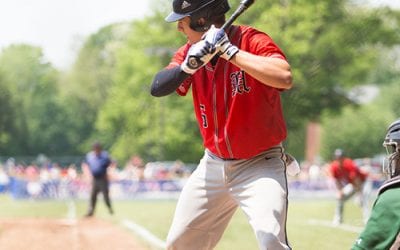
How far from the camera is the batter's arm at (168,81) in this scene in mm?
5340

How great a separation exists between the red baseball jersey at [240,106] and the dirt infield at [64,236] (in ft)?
25.2

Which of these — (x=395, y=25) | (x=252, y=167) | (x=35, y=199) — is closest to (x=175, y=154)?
(x=395, y=25)

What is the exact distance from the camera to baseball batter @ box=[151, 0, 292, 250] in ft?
17.1

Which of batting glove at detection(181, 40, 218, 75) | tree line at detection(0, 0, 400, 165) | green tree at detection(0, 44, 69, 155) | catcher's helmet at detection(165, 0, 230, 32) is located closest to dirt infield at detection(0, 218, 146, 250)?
tree line at detection(0, 0, 400, 165)

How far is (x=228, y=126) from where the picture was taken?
552cm

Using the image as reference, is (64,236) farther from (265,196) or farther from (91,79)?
(91,79)

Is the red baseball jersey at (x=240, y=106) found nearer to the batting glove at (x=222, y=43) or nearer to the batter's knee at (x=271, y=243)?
the batting glove at (x=222, y=43)

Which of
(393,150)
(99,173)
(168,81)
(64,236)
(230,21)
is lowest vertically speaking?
(64,236)

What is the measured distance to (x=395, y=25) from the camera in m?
49.0

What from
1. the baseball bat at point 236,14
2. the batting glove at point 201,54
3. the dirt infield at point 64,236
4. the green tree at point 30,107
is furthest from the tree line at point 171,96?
the batting glove at point 201,54

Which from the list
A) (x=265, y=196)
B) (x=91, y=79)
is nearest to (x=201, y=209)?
(x=265, y=196)

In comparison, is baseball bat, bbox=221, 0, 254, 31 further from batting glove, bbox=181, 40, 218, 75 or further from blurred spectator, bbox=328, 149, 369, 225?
blurred spectator, bbox=328, 149, 369, 225

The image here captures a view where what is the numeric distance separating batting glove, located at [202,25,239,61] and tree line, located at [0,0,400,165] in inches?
736

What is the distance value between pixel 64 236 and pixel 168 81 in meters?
10.1
